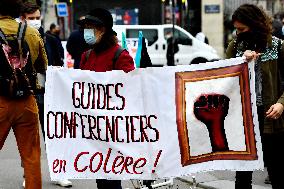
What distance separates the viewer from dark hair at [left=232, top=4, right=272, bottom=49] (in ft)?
16.3

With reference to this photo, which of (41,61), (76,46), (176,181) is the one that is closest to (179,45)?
(76,46)

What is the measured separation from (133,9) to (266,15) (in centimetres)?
3090

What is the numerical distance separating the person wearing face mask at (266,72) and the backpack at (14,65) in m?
1.53

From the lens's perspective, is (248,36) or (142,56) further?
(142,56)

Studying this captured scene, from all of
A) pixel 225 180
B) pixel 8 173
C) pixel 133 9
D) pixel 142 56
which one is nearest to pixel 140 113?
pixel 142 56

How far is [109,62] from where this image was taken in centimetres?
522

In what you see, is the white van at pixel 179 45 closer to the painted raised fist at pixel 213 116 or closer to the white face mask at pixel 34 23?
the white face mask at pixel 34 23

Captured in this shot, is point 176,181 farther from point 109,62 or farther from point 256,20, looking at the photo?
point 256,20

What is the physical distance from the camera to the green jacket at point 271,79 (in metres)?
4.93

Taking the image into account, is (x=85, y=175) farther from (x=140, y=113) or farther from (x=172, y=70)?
(x=172, y=70)

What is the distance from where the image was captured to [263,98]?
196 inches

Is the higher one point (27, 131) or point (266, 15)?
point (266, 15)

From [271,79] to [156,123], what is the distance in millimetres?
828

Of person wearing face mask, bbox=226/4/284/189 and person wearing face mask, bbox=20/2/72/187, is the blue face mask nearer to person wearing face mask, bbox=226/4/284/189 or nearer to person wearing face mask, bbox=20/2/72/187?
person wearing face mask, bbox=226/4/284/189
